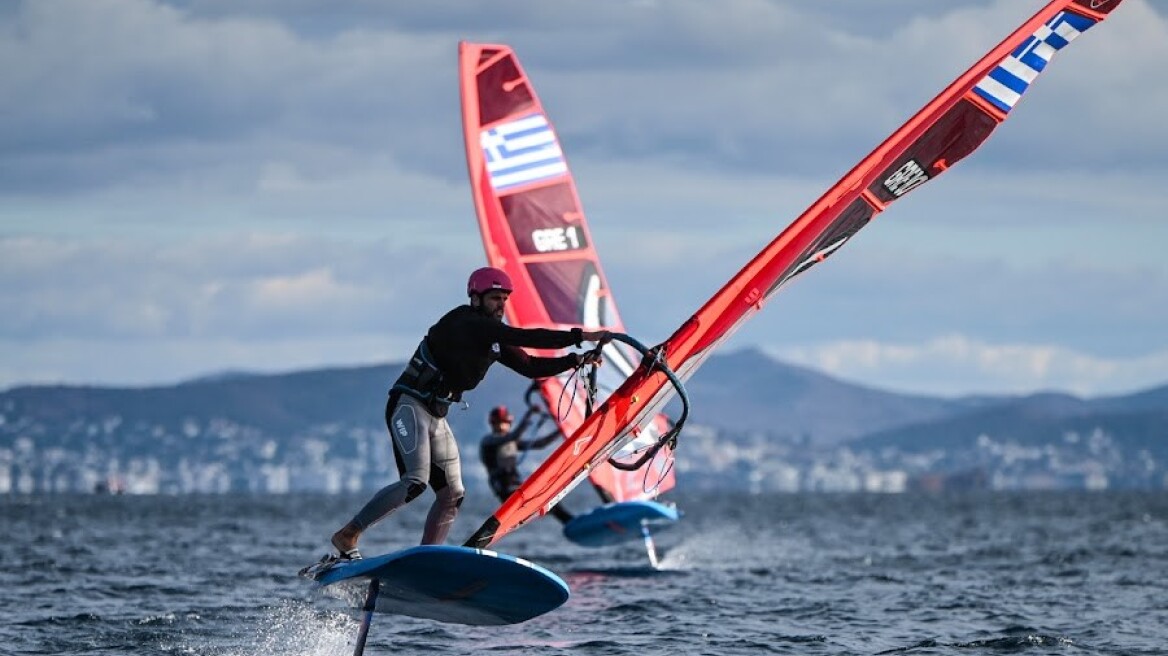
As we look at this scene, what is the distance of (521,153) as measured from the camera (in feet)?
Result: 73.8

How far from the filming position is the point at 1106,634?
1502 centimetres

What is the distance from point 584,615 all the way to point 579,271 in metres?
6.77

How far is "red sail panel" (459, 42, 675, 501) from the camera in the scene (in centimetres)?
2192

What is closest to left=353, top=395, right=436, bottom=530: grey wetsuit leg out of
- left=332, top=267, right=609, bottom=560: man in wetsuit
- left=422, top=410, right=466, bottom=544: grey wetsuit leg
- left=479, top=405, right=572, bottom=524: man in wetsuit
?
left=332, top=267, right=609, bottom=560: man in wetsuit

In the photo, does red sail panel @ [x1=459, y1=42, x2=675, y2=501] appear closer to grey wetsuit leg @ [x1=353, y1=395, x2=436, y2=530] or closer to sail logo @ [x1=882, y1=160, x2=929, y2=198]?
sail logo @ [x1=882, y1=160, x2=929, y2=198]

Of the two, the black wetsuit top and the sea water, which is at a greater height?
the black wetsuit top

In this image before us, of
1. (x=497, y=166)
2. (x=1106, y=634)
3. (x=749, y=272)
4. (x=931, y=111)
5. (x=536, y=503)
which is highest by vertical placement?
(x=497, y=166)

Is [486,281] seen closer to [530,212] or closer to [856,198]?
[856,198]

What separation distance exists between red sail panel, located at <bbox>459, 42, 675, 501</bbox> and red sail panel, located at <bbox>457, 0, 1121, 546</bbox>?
8.40m

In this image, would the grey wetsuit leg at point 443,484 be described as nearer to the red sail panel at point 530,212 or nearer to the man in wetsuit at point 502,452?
the man in wetsuit at point 502,452

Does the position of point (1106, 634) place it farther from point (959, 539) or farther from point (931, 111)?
point (959, 539)

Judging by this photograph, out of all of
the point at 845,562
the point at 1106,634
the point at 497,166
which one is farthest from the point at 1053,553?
the point at 1106,634

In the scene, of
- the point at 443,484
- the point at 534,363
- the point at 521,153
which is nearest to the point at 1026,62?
the point at 534,363

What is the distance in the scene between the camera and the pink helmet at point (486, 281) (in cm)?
1136
